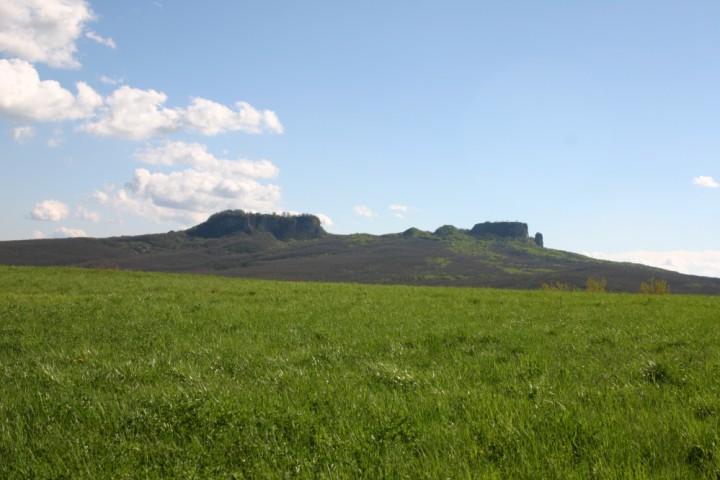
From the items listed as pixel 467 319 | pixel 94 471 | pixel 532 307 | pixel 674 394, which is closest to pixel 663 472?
pixel 674 394

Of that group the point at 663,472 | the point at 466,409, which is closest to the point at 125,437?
the point at 466,409

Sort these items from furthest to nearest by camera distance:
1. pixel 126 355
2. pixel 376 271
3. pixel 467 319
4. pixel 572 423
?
pixel 376 271 → pixel 467 319 → pixel 126 355 → pixel 572 423

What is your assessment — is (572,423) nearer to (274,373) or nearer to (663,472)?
(663,472)

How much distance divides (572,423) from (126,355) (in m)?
8.92

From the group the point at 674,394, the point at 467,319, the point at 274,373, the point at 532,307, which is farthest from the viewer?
the point at 532,307

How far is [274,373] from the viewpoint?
26.7 ft

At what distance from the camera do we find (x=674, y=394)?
21.6 feet

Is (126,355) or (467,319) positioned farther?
(467,319)

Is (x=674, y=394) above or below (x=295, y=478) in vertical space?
above

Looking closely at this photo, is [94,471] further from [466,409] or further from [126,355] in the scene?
[126,355]

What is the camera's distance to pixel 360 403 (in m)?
6.42

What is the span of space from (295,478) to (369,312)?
13.8 m

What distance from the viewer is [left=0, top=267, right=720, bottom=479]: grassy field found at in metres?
4.68

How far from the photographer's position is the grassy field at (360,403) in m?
4.68
